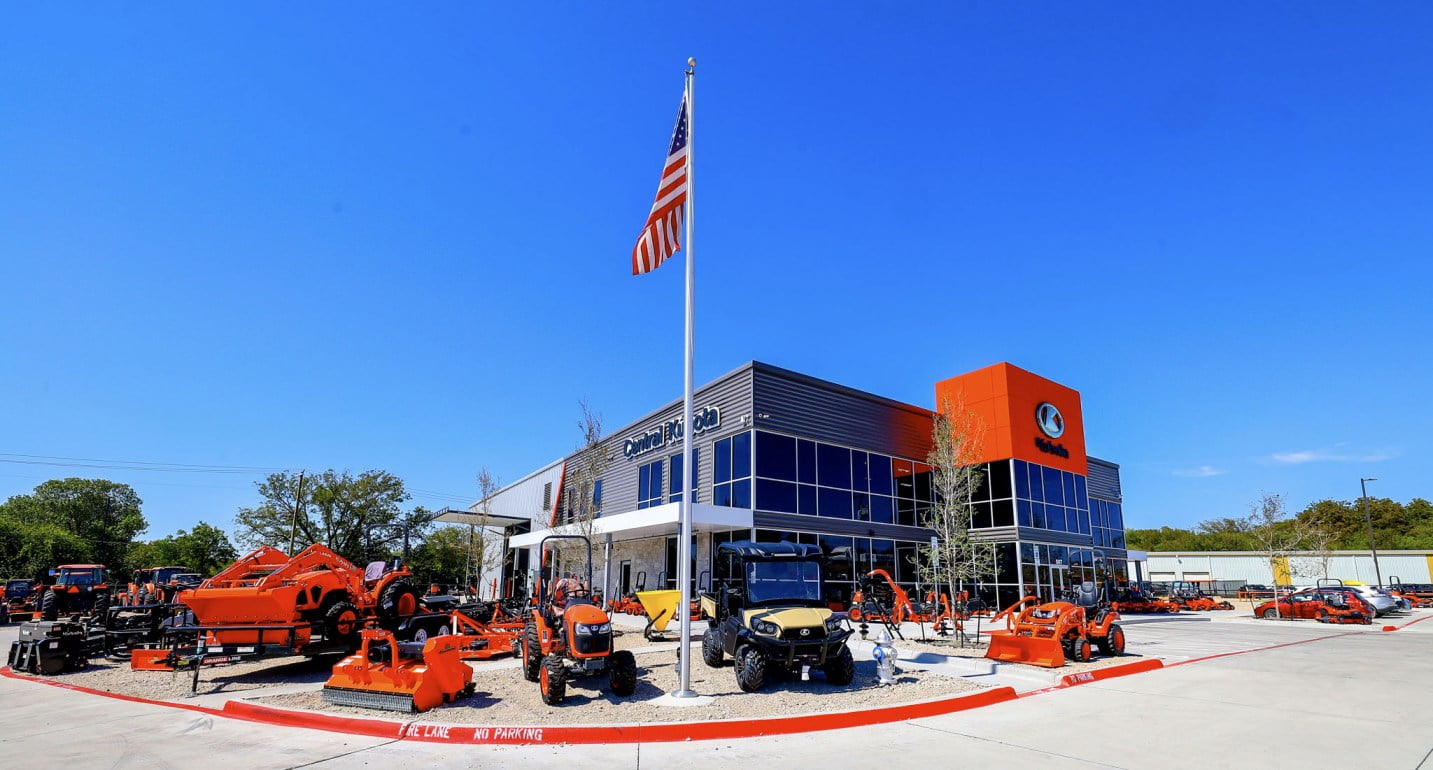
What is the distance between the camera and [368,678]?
9.24 metres

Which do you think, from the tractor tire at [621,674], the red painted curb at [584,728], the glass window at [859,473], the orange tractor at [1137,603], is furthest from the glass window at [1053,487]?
the tractor tire at [621,674]

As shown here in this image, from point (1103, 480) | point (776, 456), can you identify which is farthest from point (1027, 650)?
point (1103, 480)

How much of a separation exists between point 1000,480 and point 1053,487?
319 centimetres

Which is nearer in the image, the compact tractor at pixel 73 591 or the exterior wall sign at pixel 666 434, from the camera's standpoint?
the exterior wall sign at pixel 666 434

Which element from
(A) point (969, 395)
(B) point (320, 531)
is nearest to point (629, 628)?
(A) point (969, 395)

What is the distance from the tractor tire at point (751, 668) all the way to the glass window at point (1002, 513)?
20601 millimetres

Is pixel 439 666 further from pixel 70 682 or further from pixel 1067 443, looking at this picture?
pixel 1067 443

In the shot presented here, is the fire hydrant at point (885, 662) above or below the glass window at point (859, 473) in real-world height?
below

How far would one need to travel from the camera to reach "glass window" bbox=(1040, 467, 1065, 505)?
2991 cm

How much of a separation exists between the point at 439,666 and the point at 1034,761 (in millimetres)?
6934

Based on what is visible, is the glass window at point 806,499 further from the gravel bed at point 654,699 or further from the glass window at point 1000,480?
the gravel bed at point 654,699

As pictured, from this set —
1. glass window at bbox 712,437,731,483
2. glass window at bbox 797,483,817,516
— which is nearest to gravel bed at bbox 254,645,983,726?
glass window at bbox 797,483,817,516

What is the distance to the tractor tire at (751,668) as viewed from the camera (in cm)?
1016

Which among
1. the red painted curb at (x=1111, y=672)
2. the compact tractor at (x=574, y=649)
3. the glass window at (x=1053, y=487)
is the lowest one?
the red painted curb at (x=1111, y=672)
